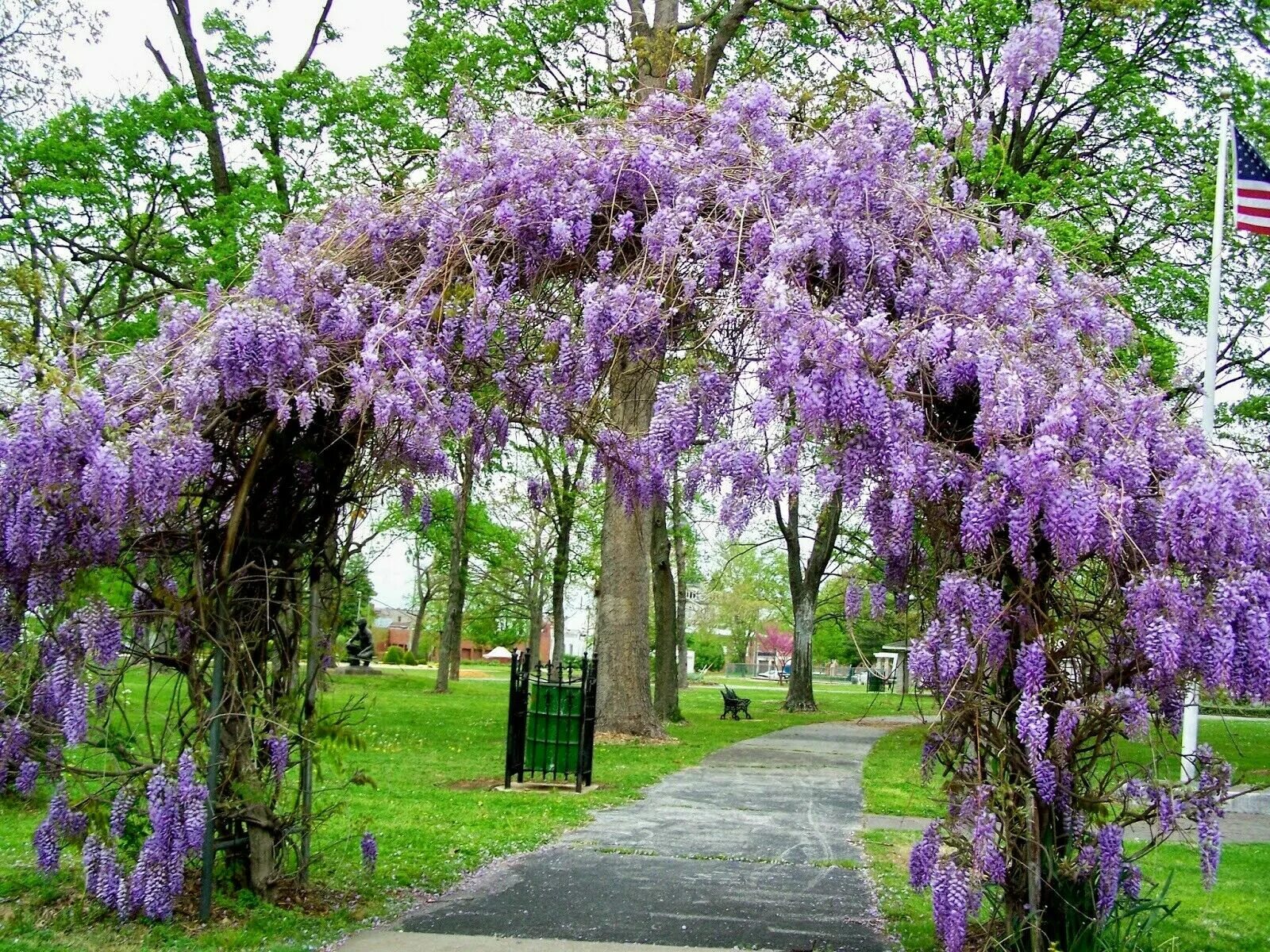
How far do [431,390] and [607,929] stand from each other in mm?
2989

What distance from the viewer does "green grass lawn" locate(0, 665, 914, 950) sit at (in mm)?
5531

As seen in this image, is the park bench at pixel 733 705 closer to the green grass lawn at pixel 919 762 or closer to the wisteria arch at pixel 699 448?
the green grass lawn at pixel 919 762

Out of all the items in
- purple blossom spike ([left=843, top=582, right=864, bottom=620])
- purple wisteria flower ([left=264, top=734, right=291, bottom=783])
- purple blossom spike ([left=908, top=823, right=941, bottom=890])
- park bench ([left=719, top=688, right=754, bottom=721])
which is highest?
purple blossom spike ([left=843, top=582, right=864, bottom=620])

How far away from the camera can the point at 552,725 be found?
1201 centimetres

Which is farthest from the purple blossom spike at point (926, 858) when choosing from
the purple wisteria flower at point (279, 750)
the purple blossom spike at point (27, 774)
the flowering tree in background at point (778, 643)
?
the flowering tree in background at point (778, 643)

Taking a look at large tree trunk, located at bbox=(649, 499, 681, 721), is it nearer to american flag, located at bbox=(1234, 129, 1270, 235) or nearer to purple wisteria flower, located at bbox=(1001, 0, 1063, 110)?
american flag, located at bbox=(1234, 129, 1270, 235)

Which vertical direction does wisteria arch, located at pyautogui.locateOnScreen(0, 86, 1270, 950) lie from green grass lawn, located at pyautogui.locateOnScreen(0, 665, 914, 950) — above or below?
above

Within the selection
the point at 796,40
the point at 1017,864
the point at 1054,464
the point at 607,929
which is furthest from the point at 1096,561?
the point at 796,40

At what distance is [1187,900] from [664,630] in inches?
605

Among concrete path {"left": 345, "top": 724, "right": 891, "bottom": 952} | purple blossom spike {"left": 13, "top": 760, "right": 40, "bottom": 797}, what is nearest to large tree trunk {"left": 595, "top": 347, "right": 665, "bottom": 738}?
concrete path {"left": 345, "top": 724, "right": 891, "bottom": 952}

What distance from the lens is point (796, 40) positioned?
1892 cm

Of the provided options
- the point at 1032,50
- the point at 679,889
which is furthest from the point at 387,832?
the point at 1032,50

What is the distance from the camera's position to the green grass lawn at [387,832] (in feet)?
18.1

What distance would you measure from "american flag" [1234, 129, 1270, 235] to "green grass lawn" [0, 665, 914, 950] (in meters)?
9.10
